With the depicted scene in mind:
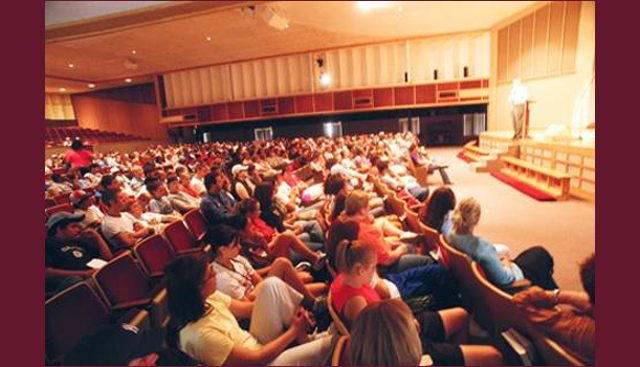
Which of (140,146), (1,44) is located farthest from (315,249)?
(140,146)

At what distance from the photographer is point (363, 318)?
1.15 m

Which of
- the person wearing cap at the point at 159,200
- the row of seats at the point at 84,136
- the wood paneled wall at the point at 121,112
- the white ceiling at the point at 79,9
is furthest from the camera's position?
the wood paneled wall at the point at 121,112

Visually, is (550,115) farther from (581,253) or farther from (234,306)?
(234,306)

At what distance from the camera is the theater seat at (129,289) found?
201 centimetres

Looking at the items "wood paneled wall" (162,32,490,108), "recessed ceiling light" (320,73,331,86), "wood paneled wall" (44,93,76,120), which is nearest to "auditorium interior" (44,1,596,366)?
"wood paneled wall" (162,32,490,108)

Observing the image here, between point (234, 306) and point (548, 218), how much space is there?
13.6 feet

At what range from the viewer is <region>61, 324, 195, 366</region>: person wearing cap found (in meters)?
1.15

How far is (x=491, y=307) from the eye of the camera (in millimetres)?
1674

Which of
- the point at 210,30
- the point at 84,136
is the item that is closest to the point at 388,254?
the point at 210,30

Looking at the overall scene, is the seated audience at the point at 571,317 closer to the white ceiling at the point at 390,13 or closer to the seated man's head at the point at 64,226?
the white ceiling at the point at 390,13

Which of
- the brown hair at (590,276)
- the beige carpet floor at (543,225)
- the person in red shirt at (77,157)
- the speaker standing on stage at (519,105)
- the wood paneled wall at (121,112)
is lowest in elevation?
the beige carpet floor at (543,225)

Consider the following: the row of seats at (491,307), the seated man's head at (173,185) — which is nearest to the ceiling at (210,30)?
the row of seats at (491,307)

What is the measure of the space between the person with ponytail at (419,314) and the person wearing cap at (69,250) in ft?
6.38

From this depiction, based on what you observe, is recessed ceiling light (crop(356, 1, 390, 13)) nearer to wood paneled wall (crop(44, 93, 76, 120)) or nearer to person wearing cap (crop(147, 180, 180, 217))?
person wearing cap (crop(147, 180, 180, 217))
